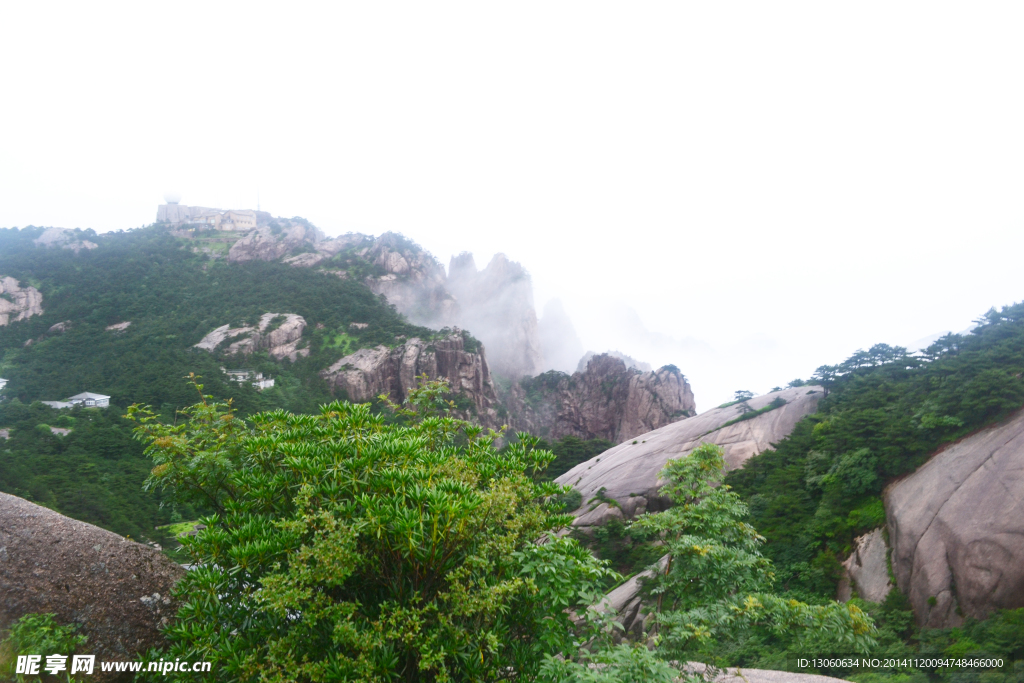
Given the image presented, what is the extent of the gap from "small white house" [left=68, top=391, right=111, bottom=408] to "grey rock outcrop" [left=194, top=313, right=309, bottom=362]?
13715 millimetres

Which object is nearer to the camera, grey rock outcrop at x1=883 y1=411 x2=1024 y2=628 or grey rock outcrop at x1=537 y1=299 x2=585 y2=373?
grey rock outcrop at x1=883 y1=411 x2=1024 y2=628

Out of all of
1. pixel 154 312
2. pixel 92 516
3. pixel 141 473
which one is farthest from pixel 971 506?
pixel 154 312

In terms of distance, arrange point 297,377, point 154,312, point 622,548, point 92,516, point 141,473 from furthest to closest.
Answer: point 154,312, point 297,377, point 141,473, point 92,516, point 622,548

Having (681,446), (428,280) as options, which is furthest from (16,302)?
(681,446)

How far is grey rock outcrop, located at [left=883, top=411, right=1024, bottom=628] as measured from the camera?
11.2 meters

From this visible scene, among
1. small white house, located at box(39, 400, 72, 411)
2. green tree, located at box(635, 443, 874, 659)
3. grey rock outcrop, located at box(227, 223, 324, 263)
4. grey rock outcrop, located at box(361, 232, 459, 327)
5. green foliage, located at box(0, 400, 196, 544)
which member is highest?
grey rock outcrop, located at box(227, 223, 324, 263)

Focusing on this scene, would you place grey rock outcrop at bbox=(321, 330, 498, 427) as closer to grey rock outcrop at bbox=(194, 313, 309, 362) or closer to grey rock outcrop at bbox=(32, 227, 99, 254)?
grey rock outcrop at bbox=(194, 313, 309, 362)

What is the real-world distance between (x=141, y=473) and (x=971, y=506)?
4328 cm

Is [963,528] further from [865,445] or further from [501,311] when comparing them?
[501,311]

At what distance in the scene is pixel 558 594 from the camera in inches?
198

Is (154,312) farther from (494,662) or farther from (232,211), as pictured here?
(494,662)

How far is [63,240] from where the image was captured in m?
86.9

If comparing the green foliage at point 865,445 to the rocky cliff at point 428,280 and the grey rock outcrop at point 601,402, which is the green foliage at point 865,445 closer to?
the grey rock outcrop at point 601,402

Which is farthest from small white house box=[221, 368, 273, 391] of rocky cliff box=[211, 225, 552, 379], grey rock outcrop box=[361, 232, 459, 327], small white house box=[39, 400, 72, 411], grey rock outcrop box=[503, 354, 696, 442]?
rocky cliff box=[211, 225, 552, 379]
